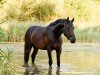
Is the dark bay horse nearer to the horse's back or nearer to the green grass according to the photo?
the horse's back

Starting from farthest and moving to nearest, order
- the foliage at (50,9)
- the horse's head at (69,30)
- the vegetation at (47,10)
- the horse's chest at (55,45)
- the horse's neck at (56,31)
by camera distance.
A: the foliage at (50,9)
the vegetation at (47,10)
the horse's neck at (56,31)
the horse's chest at (55,45)
the horse's head at (69,30)

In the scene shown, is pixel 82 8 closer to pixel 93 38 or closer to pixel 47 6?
pixel 47 6

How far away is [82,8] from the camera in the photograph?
39.7m

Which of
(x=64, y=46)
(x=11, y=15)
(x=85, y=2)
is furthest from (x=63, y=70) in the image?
(x=85, y=2)

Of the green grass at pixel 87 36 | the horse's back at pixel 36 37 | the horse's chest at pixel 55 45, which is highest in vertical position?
the horse's back at pixel 36 37

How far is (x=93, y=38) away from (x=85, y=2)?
1308 centimetres

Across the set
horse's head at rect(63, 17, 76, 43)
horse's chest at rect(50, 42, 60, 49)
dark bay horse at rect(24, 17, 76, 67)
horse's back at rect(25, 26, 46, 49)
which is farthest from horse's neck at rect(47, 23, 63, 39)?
horse's back at rect(25, 26, 46, 49)

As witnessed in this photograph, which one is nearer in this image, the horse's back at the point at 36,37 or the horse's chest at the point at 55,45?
the horse's chest at the point at 55,45

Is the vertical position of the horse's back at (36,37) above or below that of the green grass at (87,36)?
above

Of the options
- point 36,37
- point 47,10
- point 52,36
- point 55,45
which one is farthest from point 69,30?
point 47,10

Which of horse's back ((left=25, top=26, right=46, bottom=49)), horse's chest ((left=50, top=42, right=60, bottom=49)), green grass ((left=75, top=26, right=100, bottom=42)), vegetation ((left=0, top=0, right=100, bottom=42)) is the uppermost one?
vegetation ((left=0, top=0, right=100, bottom=42))

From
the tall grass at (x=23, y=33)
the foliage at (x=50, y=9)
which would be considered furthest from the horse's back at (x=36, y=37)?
the foliage at (x=50, y=9)

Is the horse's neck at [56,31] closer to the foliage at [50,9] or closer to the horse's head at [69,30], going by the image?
the horse's head at [69,30]

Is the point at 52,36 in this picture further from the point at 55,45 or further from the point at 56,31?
the point at 55,45
